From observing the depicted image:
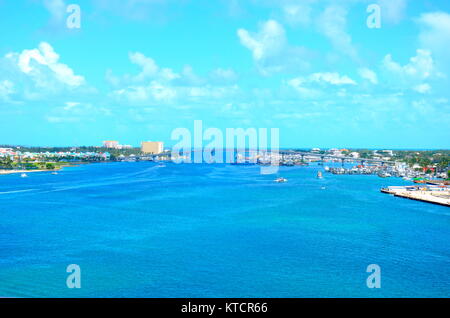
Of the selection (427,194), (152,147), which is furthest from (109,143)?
(427,194)

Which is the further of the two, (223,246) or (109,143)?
(109,143)

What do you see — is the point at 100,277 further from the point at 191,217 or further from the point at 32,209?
the point at 32,209

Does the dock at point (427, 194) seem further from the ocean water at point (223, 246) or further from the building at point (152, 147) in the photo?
the building at point (152, 147)

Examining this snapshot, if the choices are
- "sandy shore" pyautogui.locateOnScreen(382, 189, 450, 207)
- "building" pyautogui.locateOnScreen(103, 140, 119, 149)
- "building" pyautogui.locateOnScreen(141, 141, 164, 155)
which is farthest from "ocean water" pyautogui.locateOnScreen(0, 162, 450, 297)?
"building" pyautogui.locateOnScreen(103, 140, 119, 149)

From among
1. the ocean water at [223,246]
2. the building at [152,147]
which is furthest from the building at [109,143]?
the ocean water at [223,246]

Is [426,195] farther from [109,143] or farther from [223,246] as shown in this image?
[109,143]
